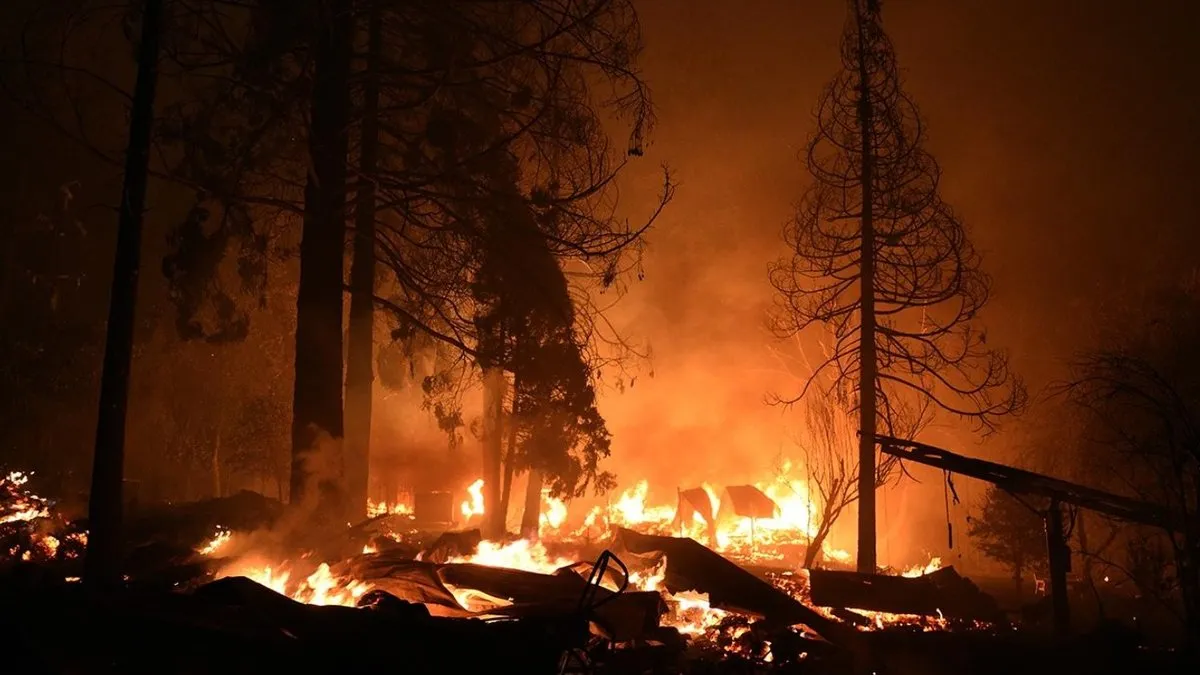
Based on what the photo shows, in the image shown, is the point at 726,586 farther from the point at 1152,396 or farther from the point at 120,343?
the point at 1152,396

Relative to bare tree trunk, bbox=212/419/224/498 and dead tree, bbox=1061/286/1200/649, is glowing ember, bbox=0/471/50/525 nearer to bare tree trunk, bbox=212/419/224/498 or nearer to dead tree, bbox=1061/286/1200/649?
dead tree, bbox=1061/286/1200/649

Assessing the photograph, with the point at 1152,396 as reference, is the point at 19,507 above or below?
below

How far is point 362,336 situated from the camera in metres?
12.9

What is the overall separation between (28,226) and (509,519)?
22.4m

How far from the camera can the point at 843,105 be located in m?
14.6

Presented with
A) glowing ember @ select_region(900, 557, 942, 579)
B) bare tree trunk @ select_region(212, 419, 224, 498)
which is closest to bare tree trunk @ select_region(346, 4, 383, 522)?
glowing ember @ select_region(900, 557, 942, 579)

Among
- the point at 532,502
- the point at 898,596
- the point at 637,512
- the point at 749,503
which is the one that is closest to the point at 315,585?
the point at 898,596

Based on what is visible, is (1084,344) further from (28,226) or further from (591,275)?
(28,226)

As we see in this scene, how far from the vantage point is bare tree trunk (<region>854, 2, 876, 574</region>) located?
1362cm

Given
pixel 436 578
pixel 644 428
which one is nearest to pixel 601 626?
pixel 436 578

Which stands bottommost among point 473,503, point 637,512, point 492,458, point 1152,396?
point 637,512

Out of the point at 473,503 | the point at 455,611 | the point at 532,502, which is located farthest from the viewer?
the point at 473,503

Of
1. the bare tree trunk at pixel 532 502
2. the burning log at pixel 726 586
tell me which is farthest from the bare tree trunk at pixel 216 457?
the burning log at pixel 726 586

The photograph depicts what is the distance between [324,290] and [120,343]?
3.68 meters
